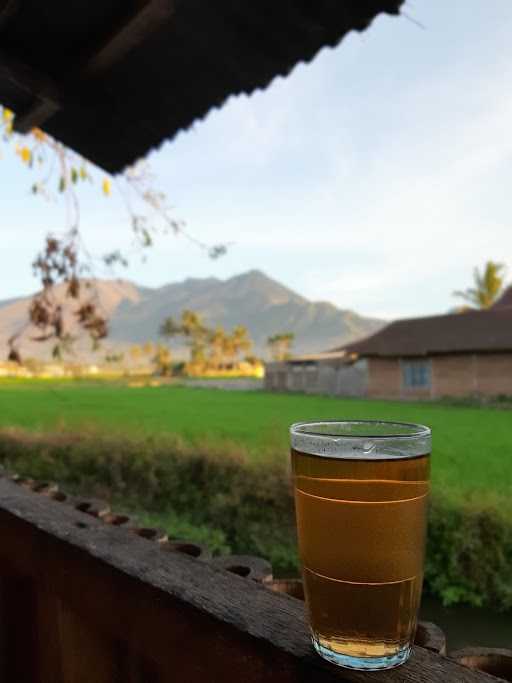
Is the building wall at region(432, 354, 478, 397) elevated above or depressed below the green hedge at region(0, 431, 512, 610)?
above

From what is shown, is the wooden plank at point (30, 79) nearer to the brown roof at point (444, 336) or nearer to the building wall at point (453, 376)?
the brown roof at point (444, 336)

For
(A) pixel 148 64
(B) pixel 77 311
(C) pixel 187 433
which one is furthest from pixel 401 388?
(A) pixel 148 64

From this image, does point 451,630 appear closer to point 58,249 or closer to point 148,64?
point 58,249

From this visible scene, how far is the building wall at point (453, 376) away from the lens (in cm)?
1543

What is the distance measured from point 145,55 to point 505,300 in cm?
2225

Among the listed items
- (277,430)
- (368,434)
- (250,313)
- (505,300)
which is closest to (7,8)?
(368,434)

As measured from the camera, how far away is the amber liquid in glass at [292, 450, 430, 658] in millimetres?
484

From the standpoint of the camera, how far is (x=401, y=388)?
17641 millimetres

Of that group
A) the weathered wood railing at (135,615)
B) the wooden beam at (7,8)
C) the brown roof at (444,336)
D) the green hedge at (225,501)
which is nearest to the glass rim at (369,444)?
the weathered wood railing at (135,615)

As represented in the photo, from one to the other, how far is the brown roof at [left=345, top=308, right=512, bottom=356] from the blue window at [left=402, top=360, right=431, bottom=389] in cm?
51

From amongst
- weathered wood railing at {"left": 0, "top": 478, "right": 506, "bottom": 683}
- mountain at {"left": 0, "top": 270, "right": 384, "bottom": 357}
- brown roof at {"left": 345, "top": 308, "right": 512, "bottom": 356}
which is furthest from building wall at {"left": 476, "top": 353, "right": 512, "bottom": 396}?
mountain at {"left": 0, "top": 270, "right": 384, "bottom": 357}

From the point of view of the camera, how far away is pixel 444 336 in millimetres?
17531

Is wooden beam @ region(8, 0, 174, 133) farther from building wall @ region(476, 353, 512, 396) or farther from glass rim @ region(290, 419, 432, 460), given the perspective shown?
building wall @ region(476, 353, 512, 396)

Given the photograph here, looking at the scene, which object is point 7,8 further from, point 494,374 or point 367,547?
point 494,374
